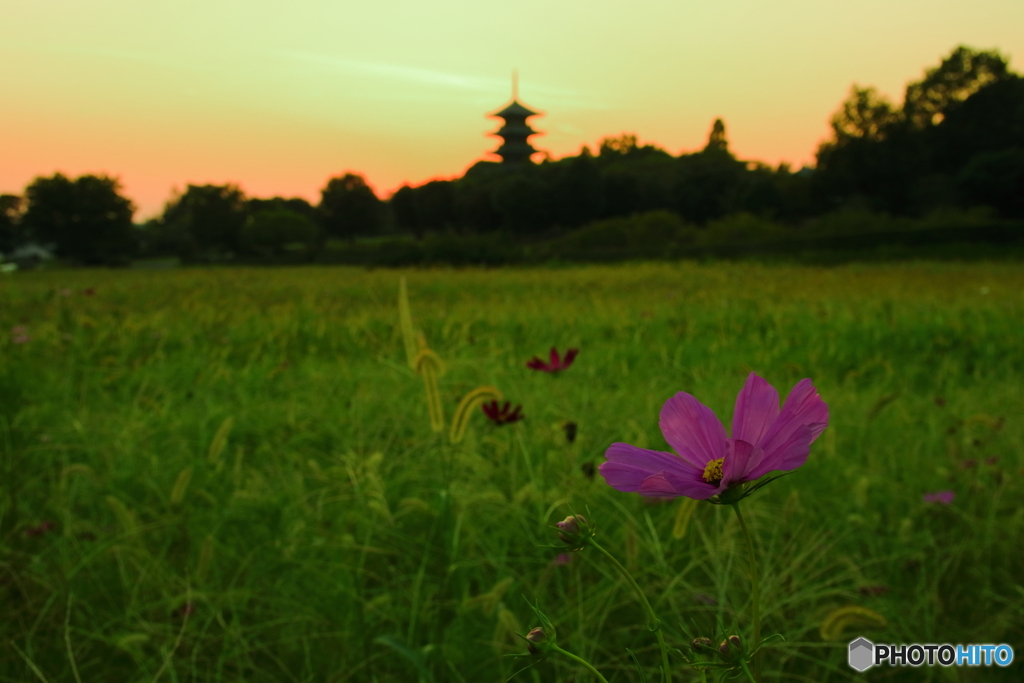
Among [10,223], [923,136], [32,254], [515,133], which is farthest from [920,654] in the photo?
[515,133]

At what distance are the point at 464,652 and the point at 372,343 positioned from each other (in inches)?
95.4

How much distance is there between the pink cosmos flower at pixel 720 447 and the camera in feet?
0.77

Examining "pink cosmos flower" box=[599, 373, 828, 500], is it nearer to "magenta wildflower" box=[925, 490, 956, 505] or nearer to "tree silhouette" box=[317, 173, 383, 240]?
"magenta wildflower" box=[925, 490, 956, 505]

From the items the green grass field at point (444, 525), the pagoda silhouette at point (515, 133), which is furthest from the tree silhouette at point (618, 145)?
the green grass field at point (444, 525)

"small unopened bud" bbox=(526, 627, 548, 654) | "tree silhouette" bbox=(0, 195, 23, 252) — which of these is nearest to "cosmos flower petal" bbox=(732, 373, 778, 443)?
"small unopened bud" bbox=(526, 627, 548, 654)

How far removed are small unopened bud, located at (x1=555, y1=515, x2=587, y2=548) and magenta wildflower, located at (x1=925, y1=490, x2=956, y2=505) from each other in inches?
49.0

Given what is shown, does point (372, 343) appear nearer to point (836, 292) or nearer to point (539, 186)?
point (836, 292)

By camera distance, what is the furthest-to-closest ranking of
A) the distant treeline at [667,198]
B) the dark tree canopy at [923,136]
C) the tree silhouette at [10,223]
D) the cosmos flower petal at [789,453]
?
the dark tree canopy at [923,136] < the distant treeline at [667,198] < the tree silhouette at [10,223] < the cosmos flower petal at [789,453]

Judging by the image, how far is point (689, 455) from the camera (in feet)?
0.90

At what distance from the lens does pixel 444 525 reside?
100cm

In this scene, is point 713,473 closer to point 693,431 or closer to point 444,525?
point 693,431

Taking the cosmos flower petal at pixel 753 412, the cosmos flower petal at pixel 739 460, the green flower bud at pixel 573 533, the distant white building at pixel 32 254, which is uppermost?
the distant white building at pixel 32 254

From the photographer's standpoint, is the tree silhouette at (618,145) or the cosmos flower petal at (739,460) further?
the tree silhouette at (618,145)

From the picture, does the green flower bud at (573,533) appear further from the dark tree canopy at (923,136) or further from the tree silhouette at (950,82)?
the tree silhouette at (950,82)
